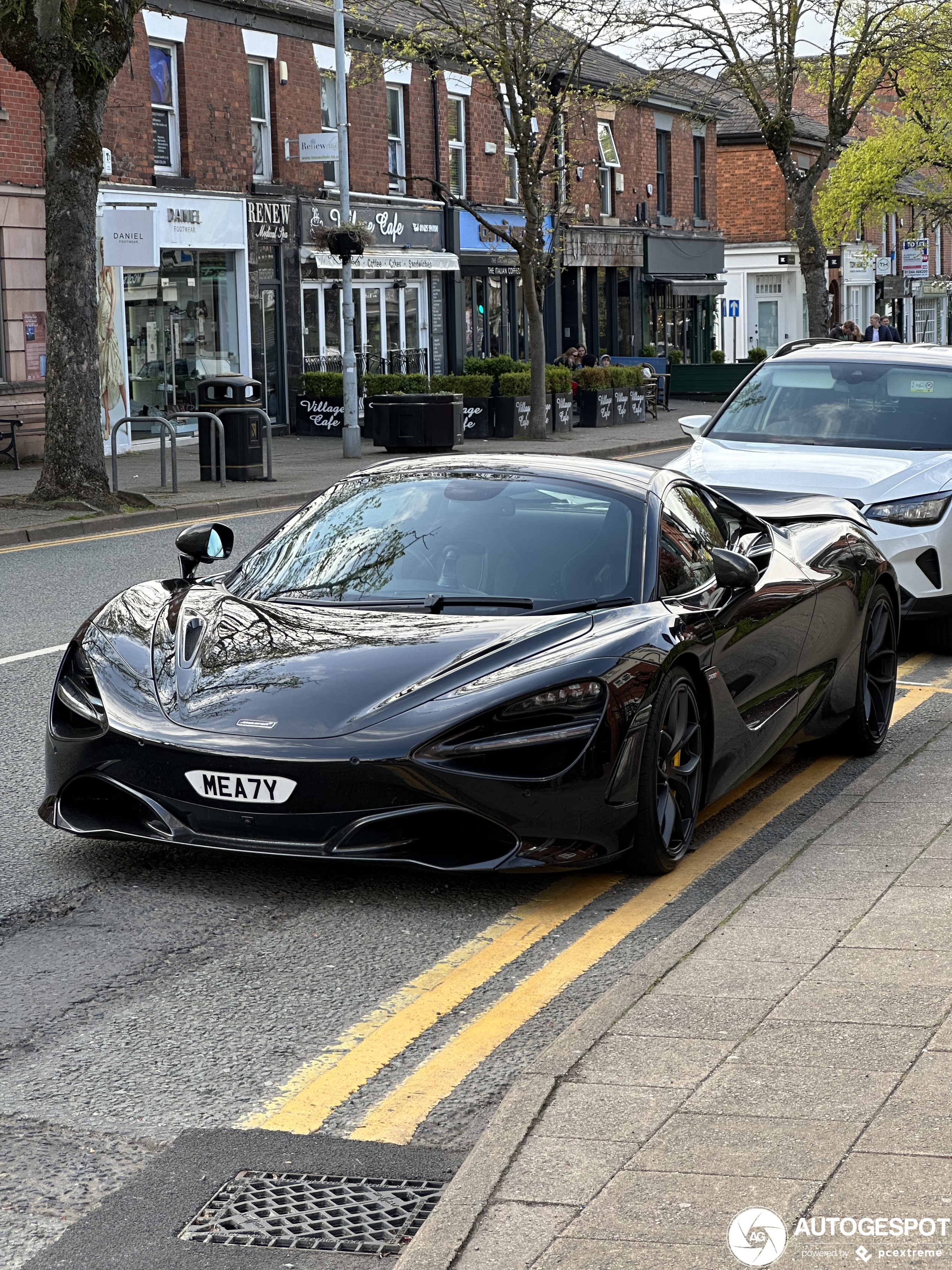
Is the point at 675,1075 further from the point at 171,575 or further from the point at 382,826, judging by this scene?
the point at 171,575

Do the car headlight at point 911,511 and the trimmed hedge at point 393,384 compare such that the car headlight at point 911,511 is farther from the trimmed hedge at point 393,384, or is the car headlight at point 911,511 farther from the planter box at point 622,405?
the planter box at point 622,405

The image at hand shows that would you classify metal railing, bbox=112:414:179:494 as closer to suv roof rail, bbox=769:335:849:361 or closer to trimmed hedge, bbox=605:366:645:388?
suv roof rail, bbox=769:335:849:361

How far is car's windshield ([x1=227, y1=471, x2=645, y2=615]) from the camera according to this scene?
608cm

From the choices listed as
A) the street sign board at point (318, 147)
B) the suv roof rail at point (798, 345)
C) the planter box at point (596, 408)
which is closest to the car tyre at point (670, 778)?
the suv roof rail at point (798, 345)

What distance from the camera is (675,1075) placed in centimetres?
377

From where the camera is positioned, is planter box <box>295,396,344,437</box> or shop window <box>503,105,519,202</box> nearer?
planter box <box>295,396,344,437</box>

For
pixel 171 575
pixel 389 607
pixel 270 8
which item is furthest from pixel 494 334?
pixel 389 607

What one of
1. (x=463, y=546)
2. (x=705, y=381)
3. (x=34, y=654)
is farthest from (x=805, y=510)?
(x=705, y=381)

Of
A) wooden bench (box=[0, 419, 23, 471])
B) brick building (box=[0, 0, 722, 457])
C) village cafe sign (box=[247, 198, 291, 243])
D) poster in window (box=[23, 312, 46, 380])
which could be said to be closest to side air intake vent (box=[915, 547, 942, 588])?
brick building (box=[0, 0, 722, 457])

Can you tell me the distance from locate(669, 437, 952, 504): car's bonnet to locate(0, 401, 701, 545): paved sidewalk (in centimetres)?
232

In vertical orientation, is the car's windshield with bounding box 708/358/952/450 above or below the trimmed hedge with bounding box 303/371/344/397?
below

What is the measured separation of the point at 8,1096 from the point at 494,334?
3935cm

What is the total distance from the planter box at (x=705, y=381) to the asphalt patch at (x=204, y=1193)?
42.9 meters

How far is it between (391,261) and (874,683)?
30013 millimetres
